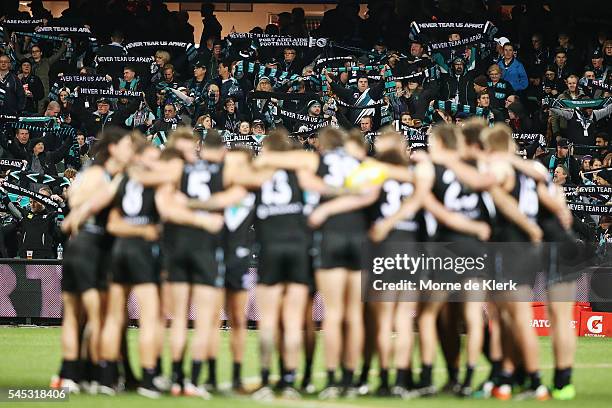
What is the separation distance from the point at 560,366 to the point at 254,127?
1138cm

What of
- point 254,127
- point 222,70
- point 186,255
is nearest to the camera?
point 186,255

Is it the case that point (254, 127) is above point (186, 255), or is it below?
above

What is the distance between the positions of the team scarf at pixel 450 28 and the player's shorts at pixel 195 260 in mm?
13781

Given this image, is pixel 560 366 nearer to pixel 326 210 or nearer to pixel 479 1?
pixel 326 210

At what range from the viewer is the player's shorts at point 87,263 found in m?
11.1

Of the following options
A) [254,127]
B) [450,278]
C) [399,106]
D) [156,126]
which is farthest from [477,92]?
[450,278]

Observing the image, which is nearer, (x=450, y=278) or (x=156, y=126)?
(x=450, y=278)

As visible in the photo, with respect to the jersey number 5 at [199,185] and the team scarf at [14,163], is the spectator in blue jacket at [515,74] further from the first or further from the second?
the jersey number 5 at [199,185]

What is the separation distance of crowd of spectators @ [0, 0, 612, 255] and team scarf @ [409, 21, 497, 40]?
40 mm

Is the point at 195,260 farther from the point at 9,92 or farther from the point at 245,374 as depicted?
the point at 9,92

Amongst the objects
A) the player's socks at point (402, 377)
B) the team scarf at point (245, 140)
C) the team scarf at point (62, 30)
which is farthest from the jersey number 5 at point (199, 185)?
the team scarf at point (62, 30)

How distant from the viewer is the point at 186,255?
429 inches

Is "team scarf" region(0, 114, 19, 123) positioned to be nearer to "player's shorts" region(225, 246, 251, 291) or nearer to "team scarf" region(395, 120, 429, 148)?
"team scarf" region(395, 120, 429, 148)

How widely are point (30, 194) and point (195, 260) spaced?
10347mm
